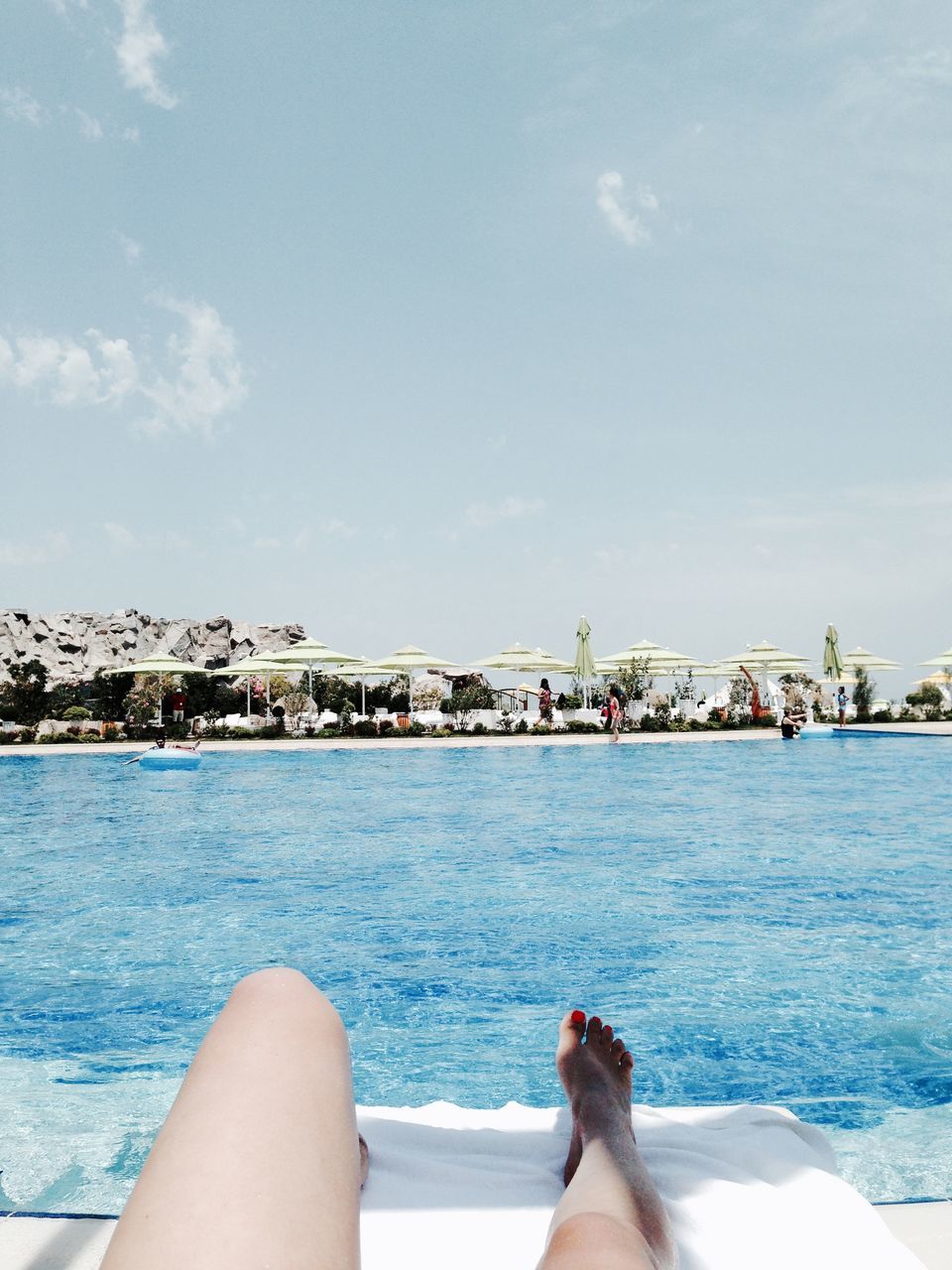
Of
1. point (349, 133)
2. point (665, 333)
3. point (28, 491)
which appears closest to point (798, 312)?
point (665, 333)

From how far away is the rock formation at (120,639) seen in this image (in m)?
47.2

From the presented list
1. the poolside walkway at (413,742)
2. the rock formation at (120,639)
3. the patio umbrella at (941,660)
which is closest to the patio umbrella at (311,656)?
the poolside walkway at (413,742)

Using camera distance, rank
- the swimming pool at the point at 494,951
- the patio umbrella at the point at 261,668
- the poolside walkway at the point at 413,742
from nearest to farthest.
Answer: the swimming pool at the point at 494,951 → the poolside walkway at the point at 413,742 → the patio umbrella at the point at 261,668

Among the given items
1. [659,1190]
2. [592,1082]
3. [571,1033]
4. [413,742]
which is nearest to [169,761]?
[413,742]

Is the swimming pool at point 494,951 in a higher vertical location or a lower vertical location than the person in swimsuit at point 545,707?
lower

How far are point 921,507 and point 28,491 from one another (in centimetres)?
2675

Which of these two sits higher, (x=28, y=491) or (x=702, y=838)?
(x=28, y=491)

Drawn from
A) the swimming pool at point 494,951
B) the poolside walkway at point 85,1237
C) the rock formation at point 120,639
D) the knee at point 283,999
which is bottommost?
the swimming pool at point 494,951

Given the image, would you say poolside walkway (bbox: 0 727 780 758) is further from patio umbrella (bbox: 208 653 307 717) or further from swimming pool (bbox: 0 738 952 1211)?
swimming pool (bbox: 0 738 952 1211)

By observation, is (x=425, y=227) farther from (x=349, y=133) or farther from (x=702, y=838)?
(x=702, y=838)

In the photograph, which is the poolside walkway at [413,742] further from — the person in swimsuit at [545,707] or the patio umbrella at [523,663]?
the patio umbrella at [523,663]

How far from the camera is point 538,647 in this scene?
89.0ft

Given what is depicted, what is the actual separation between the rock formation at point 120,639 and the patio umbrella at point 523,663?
1008 inches

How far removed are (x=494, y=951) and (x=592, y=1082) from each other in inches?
145
